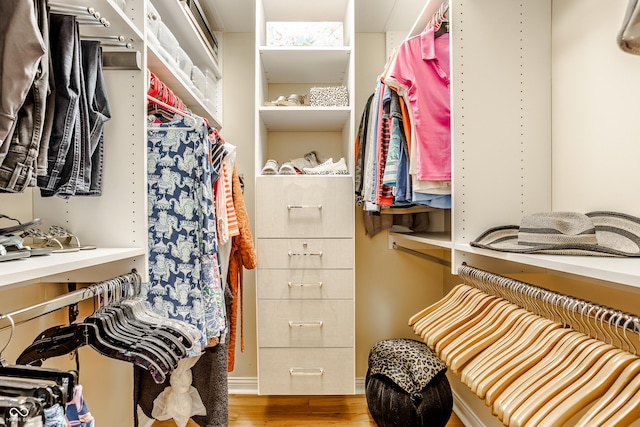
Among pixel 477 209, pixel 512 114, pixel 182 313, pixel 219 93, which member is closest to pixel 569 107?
pixel 512 114

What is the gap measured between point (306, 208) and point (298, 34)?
3.16 ft

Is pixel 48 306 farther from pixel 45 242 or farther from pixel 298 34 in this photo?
pixel 298 34

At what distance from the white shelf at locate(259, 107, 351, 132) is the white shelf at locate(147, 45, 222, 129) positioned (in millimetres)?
318

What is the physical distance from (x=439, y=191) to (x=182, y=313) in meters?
1.02

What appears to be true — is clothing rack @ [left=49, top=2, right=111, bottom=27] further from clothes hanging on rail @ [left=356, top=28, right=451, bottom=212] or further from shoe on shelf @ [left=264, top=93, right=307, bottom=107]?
shoe on shelf @ [left=264, top=93, right=307, bottom=107]

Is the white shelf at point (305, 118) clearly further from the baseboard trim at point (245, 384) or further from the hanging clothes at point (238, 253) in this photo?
the baseboard trim at point (245, 384)

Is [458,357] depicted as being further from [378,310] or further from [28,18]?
[378,310]

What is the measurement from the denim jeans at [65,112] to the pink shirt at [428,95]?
42.2 inches

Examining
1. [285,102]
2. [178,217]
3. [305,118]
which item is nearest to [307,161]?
[305,118]

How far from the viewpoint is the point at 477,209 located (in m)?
1.30

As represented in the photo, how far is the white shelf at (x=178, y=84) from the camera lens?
1453 millimetres

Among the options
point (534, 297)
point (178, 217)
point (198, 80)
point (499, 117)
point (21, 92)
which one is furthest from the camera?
point (198, 80)

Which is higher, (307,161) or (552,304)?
(307,161)

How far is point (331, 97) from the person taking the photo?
217 centimetres
